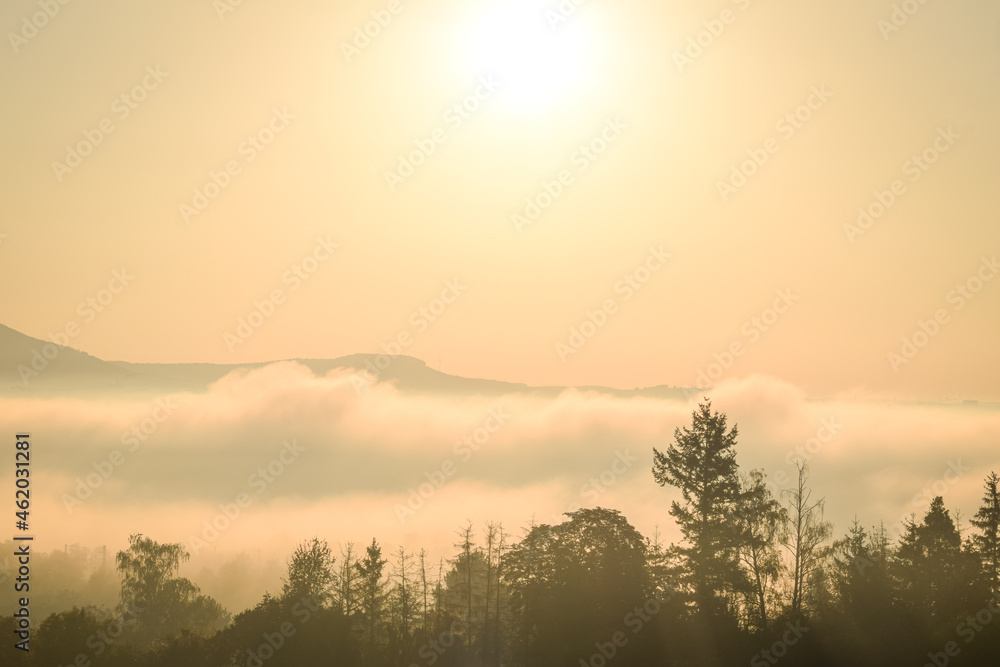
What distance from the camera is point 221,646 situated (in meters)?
61.4

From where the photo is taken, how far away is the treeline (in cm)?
5225

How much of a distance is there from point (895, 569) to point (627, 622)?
24005mm

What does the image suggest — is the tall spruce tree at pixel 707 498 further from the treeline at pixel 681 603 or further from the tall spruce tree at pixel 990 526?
the tall spruce tree at pixel 990 526

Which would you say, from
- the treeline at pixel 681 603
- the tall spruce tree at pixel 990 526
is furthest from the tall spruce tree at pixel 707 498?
the tall spruce tree at pixel 990 526

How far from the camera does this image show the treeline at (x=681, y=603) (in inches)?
2057

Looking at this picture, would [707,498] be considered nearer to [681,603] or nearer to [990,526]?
[681,603]

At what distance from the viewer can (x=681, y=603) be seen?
54.6 metres

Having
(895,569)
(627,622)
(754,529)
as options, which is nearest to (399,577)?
(627,622)

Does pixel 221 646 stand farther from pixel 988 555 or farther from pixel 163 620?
pixel 988 555

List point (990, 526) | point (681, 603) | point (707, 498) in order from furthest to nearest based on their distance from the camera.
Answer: point (990, 526) < point (707, 498) < point (681, 603)

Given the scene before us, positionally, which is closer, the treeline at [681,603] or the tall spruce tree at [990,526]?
the treeline at [681,603]

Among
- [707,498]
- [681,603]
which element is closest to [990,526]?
[707,498]

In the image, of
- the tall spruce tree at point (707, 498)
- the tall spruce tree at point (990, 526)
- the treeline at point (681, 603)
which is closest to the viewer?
the treeline at point (681, 603)

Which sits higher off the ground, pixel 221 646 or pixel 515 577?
pixel 515 577
